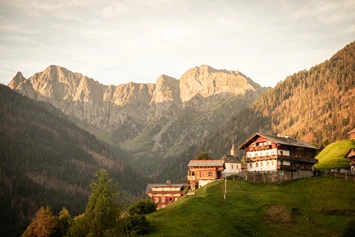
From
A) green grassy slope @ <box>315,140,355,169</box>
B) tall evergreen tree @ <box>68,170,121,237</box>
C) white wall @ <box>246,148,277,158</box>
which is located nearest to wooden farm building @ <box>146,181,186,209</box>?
white wall @ <box>246,148,277,158</box>

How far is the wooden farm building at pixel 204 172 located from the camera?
131262mm

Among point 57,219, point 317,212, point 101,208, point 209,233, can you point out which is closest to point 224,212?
point 209,233

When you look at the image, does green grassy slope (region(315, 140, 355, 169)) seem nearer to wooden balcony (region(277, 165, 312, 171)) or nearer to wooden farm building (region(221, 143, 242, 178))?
wooden balcony (region(277, 165, 312, 171))

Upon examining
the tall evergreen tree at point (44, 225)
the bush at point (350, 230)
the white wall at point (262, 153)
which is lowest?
the tall evergreen tree at point (44, 225)

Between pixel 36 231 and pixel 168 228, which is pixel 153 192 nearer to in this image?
pixel 36 231

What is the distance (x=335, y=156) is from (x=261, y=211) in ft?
219

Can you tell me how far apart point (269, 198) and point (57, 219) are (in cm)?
5402

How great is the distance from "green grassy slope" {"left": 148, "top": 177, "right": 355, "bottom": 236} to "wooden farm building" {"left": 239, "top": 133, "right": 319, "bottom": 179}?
6178 mm

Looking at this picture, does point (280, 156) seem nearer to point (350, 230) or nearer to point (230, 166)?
point (230, 166)

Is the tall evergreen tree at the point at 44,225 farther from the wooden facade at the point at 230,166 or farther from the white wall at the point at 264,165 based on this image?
the white wall at the point at 264,165

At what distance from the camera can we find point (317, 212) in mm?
97375

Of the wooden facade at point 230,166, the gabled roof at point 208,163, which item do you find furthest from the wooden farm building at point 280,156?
the gabled roof at point 208,163

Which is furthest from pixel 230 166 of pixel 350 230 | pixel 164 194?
pixel 350 230

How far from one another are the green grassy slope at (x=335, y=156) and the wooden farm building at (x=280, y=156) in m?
16.1
